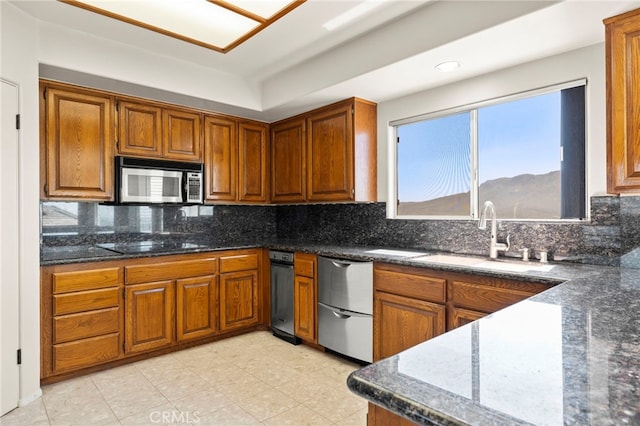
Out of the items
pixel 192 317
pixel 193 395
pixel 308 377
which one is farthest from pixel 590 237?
pixel 192 317

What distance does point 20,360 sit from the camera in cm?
235

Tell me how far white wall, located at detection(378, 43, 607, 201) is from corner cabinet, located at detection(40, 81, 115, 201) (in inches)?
96.1

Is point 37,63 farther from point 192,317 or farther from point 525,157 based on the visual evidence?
point 525,157

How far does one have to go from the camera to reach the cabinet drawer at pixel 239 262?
3.46 m

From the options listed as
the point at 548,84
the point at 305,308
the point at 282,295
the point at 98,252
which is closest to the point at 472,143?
the point at 548,84

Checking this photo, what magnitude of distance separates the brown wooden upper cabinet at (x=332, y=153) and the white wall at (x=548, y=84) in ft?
1.16

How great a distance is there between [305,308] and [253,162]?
1692 mm

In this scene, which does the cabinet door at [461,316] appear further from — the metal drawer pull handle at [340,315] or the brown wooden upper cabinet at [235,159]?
the brown wooden upper cabinet at [235,159]

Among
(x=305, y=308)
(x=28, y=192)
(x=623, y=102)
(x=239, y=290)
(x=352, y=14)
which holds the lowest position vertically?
(x=305, y=308)

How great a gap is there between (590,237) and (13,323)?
357 centimetres

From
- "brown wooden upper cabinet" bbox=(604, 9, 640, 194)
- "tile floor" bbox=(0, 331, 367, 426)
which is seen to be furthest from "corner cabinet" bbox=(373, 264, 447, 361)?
"brown wooden upper cabinet" bbox=(604, 9, 640, 194)

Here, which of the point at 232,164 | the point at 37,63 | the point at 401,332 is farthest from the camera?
the point at 232,164

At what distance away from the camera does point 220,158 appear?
3.78 m

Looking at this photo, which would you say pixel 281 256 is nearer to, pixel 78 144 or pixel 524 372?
pixel 78 144
